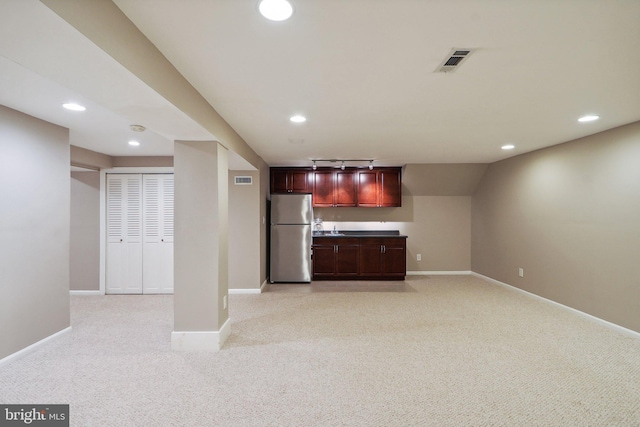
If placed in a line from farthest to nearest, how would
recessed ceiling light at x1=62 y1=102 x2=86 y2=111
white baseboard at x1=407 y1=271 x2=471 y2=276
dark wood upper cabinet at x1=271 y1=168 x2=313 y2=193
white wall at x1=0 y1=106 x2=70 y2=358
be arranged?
white baseboard at x1=407 y1=271 x2=471 y2=276 < dark wood upper cabinet at x1=271 y1=168 x2=313 y2=193 < white wall at x1=0 y1=106 x2=70 y2=358 < recessed ceiling light at x1=62 y1=102 x2=86 y2=111

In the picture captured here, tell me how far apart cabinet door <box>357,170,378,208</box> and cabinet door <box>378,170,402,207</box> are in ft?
0.34

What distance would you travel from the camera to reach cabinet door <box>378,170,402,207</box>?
645cm

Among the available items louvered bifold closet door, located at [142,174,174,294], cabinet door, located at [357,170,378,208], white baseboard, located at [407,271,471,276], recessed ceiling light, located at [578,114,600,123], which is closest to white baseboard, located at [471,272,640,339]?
white baseboard, located at [407,271,471,276]

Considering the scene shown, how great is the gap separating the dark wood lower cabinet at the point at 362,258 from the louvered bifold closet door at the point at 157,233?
8.86 feet

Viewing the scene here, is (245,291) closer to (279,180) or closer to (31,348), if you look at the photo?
(279,180)

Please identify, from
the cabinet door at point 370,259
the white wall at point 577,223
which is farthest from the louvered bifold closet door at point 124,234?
the white wall at point 577,223

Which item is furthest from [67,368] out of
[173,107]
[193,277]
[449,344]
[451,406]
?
[449,344]

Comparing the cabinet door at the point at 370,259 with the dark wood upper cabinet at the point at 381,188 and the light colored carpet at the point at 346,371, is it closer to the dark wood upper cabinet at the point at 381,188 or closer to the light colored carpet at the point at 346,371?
the dark wood upper cabinet at the point at 381,188

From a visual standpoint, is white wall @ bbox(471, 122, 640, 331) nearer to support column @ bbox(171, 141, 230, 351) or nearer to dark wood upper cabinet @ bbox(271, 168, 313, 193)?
dark wood upper cabinet @ bbox(271, 168, 313, 193)

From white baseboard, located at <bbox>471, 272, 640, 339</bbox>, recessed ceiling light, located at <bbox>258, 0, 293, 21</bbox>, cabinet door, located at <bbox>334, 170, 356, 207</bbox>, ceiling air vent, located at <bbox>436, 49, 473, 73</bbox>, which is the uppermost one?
ceiling air vent, located at <bbox>436, 49, 473, 73</bbox>

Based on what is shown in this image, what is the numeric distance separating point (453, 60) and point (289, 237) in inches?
174

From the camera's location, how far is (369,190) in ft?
21.2

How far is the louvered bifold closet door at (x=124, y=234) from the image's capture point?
519cm

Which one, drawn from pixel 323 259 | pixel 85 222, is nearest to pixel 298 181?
pixel 323 259
